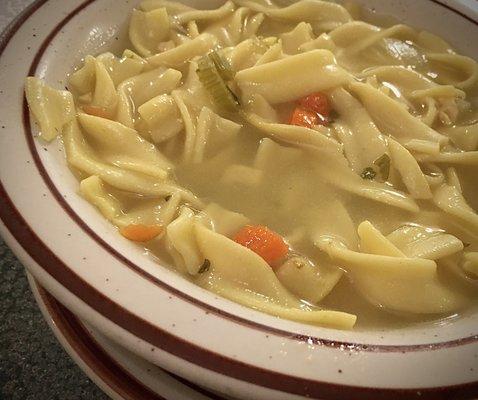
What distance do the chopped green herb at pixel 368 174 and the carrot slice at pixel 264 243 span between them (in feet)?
1.82

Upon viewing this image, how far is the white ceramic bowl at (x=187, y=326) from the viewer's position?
1790 millimetres

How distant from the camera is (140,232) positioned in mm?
2330

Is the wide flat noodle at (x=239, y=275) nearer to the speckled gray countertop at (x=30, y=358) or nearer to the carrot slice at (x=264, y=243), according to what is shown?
the carrot slice at (x=264, y=243)

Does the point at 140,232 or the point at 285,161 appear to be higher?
the point at 285,161

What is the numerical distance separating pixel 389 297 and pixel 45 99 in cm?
156

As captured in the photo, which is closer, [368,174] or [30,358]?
[30,358]

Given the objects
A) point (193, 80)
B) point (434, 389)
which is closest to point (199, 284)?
point (434, 389)

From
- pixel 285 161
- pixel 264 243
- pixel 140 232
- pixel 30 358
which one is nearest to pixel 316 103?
pixel 285 161

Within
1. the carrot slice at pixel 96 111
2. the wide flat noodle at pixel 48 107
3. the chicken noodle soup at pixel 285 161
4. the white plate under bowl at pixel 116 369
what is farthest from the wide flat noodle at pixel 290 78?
the white plate under bowl at pixel 116 369

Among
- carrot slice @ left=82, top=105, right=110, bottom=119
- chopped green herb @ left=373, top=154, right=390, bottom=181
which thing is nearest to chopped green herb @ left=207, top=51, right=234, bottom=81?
carrot slice @ left=82, top=105, right=110, bottom=119

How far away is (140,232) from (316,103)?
117cm

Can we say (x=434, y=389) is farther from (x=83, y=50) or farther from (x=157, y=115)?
(x=83, y=50)

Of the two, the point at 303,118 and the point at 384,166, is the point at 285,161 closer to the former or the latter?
the point at 303,118

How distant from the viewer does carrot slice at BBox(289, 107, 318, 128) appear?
2.95 m
